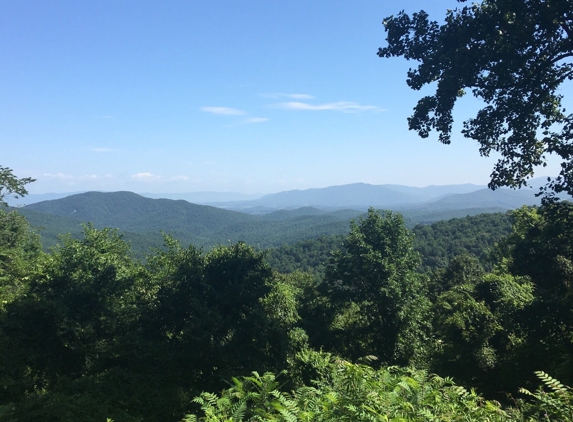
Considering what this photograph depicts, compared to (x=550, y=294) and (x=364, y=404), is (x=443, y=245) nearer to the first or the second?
(x=550, y=294)

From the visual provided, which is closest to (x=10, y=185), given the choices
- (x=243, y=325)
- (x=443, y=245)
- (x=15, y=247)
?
(x=15, y=247)

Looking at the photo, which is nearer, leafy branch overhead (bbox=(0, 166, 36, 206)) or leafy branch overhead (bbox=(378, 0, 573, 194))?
leafy branch overhead (bbox=(378, 0, 573, 194))

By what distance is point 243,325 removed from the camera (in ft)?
45.2

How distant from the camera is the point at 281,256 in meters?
96.7

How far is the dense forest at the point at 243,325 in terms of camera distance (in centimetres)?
1066

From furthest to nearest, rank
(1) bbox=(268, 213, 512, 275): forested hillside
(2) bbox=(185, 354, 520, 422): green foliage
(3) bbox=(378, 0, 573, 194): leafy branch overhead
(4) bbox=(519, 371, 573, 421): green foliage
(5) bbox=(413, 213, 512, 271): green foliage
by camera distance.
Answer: (1) bbox=(268, 213, 512, 275): forested hillside → (5) bbox=(413, 213, 512, 271): green foliage → (3) bbox=(378, 0, 573, 194): leafy branch overhead → (4) bbox=(519, 371, 573, 421): green foliage → (2) bbox=(185, 354, 520, 422): green foliage

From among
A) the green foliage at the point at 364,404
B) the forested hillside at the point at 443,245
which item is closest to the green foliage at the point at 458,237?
the forested hillside at the point at 443,245

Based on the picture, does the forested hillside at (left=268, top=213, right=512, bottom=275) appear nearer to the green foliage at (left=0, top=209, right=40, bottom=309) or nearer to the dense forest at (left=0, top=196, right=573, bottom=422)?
the dense forest at (left=0, top=196, right=573, bottom=422)

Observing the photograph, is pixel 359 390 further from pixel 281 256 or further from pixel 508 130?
pixel 281 256

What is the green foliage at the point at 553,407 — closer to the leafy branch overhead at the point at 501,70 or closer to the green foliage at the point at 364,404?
the green foliage at the point at 364,404

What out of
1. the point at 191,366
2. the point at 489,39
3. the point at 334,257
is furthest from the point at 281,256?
the point at 489,39

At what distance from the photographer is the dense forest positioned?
10.7m

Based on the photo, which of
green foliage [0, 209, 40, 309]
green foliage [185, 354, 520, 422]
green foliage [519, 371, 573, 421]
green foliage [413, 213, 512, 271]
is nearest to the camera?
green foliage [185, 354, 520, 422]

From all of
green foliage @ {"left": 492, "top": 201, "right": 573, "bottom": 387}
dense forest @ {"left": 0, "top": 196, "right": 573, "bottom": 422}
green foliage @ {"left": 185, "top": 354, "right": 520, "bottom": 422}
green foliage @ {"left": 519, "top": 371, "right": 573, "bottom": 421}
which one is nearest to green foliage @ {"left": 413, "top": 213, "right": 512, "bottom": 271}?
dense forest @ {"left": 0, "top": 196, "right": 573, "bottom": 422}
